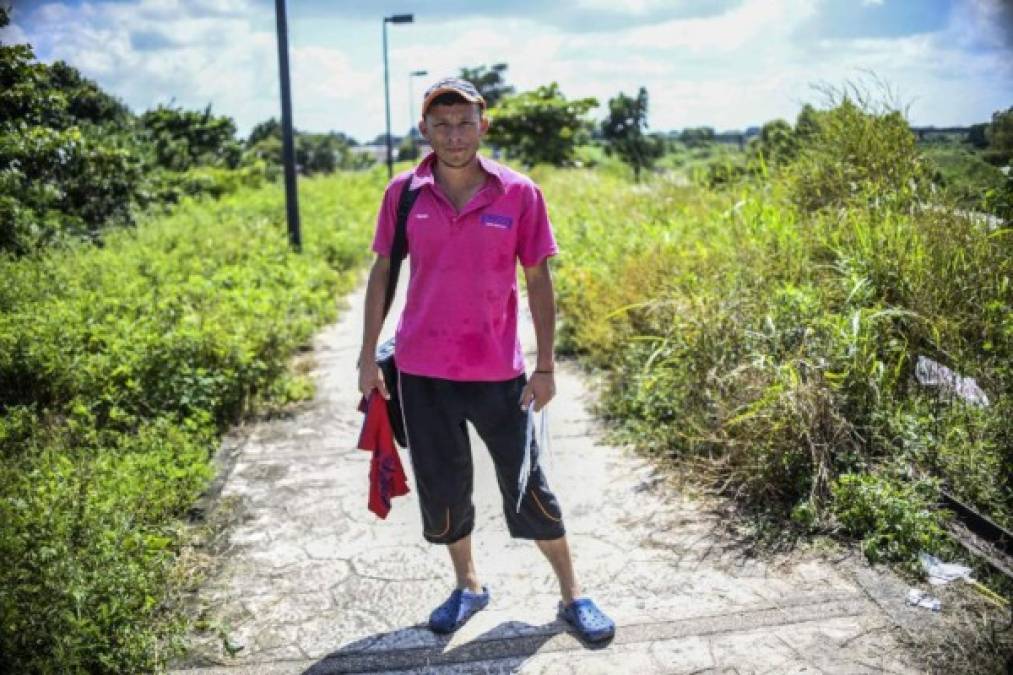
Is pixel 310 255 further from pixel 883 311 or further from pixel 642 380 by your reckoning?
pixel 883 311

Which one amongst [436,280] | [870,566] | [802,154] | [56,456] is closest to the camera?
[436,280]

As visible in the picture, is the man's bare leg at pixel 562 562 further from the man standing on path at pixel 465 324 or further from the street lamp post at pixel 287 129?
the street lamp post at pixel 287 129

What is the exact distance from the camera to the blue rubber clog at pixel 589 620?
3178 mm

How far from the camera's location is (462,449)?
122 inches

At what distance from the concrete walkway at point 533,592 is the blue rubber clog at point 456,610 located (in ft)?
0.16

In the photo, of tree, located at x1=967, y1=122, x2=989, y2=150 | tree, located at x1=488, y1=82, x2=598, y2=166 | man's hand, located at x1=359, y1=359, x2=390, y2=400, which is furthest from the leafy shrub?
tree, located at x1=488, y1=82, x2=598, y2=166

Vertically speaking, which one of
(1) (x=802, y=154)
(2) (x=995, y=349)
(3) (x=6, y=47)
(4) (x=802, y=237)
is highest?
(3) (x=6, y=47)

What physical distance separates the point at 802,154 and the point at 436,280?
5.21 metres

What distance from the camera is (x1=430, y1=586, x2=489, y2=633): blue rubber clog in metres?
3.32

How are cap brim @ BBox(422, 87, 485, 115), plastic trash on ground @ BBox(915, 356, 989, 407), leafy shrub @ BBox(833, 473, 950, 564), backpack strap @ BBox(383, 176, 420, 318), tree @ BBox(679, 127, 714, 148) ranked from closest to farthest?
cap brim @ BBox(422, 87, 485, 115), backpack strap @ BBox(383, 176, 420, 318), leafy shrub @ BBox(833, 473, 950, 564), plastic trash on ground @ BBox(915, 356, 989, 407), tree @ BBox(679, 127, 714, 148)

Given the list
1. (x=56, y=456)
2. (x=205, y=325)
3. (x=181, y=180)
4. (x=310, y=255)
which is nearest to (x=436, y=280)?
(x=56, y=456)

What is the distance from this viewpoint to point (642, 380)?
554cm

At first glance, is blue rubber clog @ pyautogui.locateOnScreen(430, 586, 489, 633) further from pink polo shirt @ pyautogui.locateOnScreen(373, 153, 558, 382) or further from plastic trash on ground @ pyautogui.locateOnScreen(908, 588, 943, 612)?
plastic trash on ground @ pyautogui.locateOnScreen(908, 588, 943, 612)

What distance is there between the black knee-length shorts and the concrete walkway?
477mm
